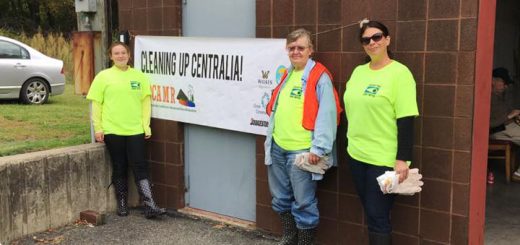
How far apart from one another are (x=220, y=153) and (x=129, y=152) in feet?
3.01

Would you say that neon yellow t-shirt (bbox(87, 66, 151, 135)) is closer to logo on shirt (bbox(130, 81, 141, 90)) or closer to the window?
logo on shirt (bbox(130, 81, 141, 90))

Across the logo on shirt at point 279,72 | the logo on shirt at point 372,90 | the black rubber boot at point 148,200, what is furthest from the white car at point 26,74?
the logo on shirt at point 372,90

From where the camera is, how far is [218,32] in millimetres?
5406

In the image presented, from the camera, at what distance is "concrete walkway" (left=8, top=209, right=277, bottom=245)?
5109 millimetres

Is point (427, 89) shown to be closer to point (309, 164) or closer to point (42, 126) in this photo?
point (309, 164)

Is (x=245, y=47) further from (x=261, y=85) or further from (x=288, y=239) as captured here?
(x=288, y=239)

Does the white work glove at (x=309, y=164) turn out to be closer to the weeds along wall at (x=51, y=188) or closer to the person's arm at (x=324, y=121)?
the person's arm at (x=324, y=121)

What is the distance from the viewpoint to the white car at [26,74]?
11523 millimetres

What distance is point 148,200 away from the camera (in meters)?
5.68

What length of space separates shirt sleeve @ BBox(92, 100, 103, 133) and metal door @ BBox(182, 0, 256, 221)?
855mm

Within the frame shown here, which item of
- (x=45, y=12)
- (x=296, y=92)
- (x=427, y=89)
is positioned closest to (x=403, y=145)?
(x=427, y=89)

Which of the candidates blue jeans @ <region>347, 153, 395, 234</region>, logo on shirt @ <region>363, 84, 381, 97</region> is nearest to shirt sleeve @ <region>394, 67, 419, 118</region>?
logo on shirt @ <region>363, 84, 381, 97</region>

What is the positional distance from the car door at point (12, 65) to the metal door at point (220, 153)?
7.18m

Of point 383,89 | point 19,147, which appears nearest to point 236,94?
point 383,89
